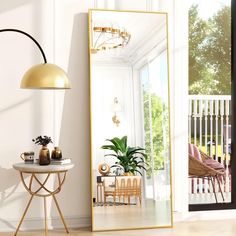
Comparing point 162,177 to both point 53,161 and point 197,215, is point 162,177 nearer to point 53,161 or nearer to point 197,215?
point 197,215

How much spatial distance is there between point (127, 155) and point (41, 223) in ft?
3.66

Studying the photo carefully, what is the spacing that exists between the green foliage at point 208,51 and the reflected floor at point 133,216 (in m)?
4.00

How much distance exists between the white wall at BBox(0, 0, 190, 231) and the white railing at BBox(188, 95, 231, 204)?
2.84 metres

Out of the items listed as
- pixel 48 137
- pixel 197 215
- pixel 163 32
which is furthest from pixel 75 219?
pixel 163 32

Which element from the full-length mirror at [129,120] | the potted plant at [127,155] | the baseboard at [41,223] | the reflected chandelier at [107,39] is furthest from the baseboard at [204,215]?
the reflected chandelier at [107,39]

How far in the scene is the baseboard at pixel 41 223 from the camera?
16.3 ft

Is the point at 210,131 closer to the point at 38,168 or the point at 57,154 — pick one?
the point at 57,154

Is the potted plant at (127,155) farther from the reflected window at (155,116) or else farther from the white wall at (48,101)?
the white wall at (48,101)

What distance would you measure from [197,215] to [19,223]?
1945mm

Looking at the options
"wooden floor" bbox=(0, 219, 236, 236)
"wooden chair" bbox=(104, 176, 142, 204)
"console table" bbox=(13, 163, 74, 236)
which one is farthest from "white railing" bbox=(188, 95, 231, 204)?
"console table" bbox=(13, 163, 74, 236)

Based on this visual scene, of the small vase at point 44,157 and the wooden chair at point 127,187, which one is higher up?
the small vase at point 44,157

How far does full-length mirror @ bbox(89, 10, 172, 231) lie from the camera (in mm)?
5043

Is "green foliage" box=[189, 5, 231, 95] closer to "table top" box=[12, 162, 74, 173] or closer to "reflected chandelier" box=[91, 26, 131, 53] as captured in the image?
"reflected chandelier" box=[91, 26, 131, 53]

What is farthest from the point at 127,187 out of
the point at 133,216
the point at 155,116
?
the point at 155,116
